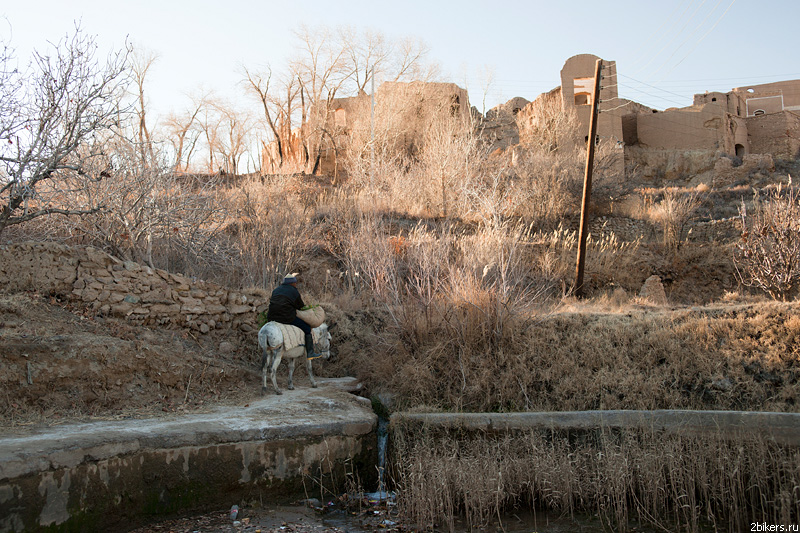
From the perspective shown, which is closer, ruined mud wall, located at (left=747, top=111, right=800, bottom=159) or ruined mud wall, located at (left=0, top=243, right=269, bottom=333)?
ruined mud wall, located at (left=0, top=243, right=269, bottom=333)

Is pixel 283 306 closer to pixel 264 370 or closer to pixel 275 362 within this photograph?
pixel 275 362

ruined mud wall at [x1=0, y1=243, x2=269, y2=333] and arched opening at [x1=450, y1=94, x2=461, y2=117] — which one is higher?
arched opening at [x1=450, y1=94, x2=461, y2=117]

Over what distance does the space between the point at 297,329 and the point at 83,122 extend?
472 cm

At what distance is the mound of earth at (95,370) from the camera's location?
677 centimetres

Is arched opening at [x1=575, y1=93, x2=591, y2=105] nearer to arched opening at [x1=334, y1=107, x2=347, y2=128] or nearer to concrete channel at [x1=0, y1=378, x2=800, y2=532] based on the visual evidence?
arched opening at [x1=334, y1=107, x2=347, y2=128]

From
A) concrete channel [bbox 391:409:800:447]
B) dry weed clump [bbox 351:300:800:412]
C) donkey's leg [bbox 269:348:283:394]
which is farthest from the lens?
donkey's leg [bbox 269:348:283:394]

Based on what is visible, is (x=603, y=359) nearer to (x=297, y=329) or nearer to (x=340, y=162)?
(x=297, y=329)

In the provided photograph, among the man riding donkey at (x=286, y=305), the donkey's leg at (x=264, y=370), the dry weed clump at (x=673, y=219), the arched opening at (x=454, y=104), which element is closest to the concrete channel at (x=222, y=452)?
the donkey's leg at (x=264, y=370)

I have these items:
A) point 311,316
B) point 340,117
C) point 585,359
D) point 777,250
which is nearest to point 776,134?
point 777,250

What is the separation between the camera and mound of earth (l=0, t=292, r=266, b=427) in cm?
677

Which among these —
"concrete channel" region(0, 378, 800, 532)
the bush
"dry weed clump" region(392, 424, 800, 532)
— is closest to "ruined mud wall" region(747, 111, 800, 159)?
the bush

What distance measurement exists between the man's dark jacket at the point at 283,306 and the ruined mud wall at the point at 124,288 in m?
1.95

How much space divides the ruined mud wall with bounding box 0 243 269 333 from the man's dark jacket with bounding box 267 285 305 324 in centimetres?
195

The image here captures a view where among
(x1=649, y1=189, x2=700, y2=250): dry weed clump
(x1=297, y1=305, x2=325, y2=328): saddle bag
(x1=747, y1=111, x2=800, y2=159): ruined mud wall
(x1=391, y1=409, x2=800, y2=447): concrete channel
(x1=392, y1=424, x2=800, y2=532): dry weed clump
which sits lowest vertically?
(x1=392, y1=424, x2=800, y2=532): dry weed clump
